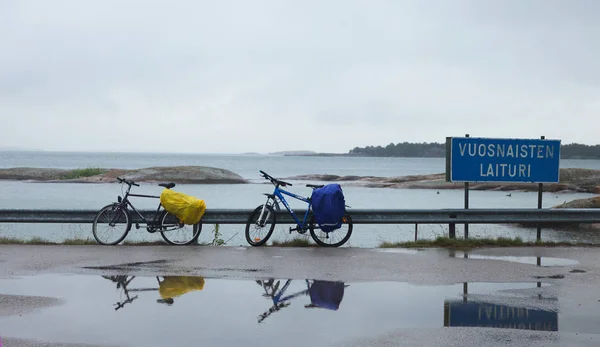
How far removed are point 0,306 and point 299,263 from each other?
455 centimetres

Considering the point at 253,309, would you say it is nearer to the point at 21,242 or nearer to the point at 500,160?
the point at 21,242

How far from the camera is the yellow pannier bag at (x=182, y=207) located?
41.2ft

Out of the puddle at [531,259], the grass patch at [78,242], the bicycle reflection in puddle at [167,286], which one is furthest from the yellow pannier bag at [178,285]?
the puddle at [531,259]

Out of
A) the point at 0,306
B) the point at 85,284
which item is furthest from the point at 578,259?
the point at 0,306

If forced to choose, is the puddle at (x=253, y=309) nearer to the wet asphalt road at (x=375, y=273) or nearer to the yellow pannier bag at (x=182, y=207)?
the wet asphalt road at (x=375, y=273)

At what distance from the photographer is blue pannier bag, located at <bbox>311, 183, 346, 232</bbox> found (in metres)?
12.3

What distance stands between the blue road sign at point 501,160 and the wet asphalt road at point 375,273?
8.37 ft

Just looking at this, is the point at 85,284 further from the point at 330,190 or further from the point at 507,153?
the point at 507,153

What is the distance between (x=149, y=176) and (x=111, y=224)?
205 feet

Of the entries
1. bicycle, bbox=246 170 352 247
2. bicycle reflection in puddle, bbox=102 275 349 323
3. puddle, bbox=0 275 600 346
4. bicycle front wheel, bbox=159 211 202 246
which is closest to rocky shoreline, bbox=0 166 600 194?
bicycle, bbox=246 170 352 247

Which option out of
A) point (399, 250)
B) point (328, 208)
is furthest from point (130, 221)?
point (399, 250)

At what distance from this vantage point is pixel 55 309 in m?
7.19

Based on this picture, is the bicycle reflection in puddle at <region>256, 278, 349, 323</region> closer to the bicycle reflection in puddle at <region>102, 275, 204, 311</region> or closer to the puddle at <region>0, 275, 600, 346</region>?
the puddle at <region>0, 275, 600, 346</region>

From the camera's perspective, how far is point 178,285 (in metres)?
8.51
